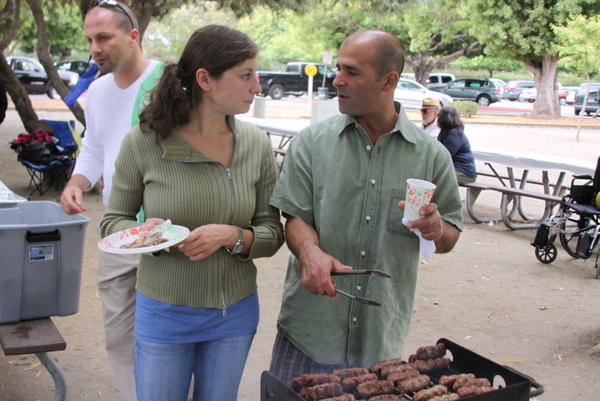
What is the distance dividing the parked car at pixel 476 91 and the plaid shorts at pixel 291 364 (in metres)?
36.9

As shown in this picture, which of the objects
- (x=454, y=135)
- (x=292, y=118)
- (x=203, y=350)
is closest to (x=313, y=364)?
(x=203, y=350)

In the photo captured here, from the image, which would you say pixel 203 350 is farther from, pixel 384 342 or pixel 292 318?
pixel 384 342

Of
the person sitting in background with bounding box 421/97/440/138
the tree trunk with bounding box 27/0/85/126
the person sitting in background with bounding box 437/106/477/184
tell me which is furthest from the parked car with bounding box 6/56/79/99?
the person sitting in background with bounding box 437/106/477/184

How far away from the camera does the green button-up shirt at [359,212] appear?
2504mm

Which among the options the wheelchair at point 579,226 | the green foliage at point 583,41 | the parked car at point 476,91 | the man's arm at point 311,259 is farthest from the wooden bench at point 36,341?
the parked car at point 476,91

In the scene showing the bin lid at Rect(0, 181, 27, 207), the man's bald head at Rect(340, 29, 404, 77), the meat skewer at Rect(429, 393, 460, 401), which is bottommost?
the meat skewer at Rect(429, 393, 460, 401)

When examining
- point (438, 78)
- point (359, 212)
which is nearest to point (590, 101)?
point (438, 78)

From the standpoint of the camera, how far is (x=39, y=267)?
3756 mm

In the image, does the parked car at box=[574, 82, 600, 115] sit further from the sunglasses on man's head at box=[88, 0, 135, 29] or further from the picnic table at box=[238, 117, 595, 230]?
the sunglasses on man's head at box=[88, 0, 135, 29]

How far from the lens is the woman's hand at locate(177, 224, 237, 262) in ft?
7.45

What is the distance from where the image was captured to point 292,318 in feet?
8.65

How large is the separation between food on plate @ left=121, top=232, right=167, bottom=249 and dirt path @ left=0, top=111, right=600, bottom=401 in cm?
235

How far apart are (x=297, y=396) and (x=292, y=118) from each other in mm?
23155

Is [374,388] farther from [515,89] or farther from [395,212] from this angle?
[515,89]
